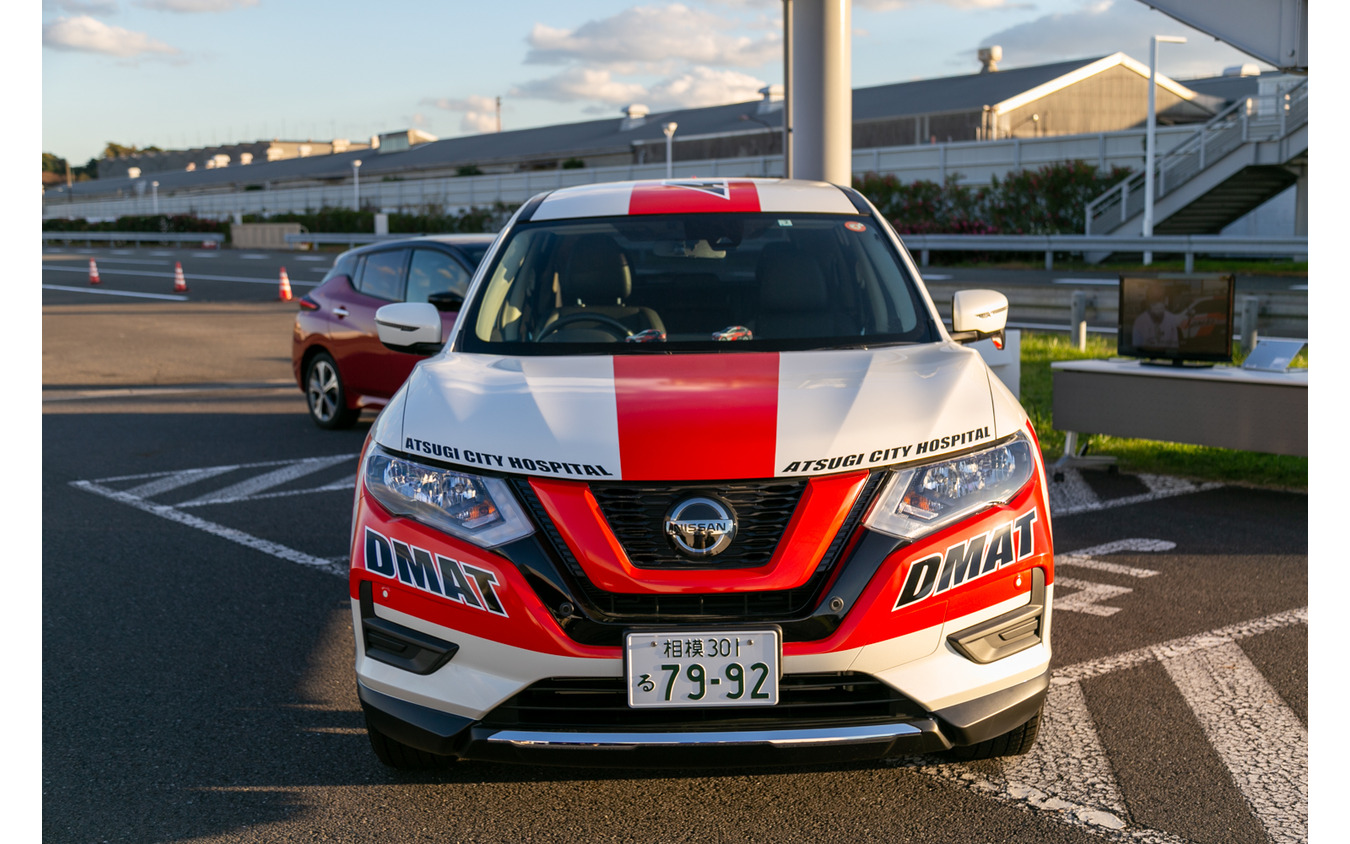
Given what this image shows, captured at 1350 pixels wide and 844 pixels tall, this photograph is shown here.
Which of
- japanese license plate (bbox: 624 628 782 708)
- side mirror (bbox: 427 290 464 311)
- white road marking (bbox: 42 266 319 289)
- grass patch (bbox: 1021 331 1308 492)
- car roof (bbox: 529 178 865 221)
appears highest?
white road marking (bbox: 42 266 319 289)

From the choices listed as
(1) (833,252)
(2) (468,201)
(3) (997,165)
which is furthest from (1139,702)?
(2) (468,201)

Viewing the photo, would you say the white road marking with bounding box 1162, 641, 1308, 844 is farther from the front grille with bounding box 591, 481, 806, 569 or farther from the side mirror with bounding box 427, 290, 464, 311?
the side mirror with bounding box 427, 290, 464, 311

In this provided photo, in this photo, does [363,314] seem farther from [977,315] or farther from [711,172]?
[711,172]

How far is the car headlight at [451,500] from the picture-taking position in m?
3.06

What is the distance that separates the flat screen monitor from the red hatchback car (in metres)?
4.70

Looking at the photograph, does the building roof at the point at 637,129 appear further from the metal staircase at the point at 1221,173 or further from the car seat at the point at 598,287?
the car seat at the point at 598,287

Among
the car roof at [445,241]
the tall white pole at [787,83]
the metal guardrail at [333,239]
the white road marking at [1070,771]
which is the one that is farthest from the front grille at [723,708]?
the metal guardrail at [333,239]

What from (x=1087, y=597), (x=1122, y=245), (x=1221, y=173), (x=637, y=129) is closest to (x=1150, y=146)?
(x=1221, y=173)

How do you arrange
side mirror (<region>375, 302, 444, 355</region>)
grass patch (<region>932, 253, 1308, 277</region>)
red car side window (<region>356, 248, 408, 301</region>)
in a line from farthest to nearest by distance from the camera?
grass patch (<region>932, 253, 1308, 277</region>) → red car side window (<region>356, 248, 408, 301</region>) → side mirror (<region>375, 302, 444, 355</region>)

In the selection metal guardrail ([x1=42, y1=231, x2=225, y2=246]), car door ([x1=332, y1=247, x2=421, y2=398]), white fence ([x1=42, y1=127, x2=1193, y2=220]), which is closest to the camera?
car door ([x1=332, y1=247, x2=421, y2=398])

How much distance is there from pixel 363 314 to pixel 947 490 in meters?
7.54

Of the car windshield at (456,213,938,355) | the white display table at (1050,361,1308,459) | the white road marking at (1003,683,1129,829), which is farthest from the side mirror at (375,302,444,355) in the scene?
the white display table at (1050,361,1308,459)

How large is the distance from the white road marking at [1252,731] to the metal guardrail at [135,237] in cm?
5506

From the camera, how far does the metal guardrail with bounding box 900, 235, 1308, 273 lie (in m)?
21.6
